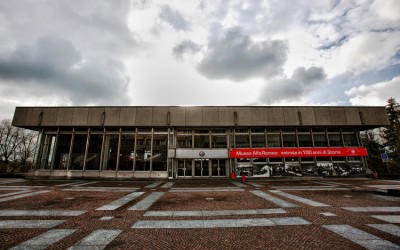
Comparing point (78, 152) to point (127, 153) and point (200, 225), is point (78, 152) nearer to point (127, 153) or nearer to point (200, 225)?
point (127, 153)

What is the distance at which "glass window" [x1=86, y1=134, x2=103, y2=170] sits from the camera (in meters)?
25.1

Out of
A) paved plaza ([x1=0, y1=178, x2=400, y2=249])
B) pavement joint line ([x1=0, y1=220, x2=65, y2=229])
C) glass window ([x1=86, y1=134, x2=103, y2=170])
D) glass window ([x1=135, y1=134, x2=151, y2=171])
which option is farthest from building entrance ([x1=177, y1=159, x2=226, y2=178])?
pavement joint line ([x1=0, y1=220, x2=65, y2=229])

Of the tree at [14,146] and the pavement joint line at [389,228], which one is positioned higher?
the tree at [14,146]

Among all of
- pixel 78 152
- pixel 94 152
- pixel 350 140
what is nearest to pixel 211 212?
pixel 94 152

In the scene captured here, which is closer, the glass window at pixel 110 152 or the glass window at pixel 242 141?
the glass window at pixel 110 152

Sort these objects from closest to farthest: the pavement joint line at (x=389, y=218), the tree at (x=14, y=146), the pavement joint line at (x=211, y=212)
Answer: the pavement joint line at (x=389, y=218)
the pavement joint line at (x=211, y=212)
the tree at (x=14, y=146)

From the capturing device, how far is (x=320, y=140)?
26328 millimetres

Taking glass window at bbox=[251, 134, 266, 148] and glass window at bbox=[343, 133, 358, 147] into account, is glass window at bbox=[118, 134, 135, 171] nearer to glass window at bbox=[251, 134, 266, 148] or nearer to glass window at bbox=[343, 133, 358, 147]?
glass window at bbox=[251, 134, 266, 148]

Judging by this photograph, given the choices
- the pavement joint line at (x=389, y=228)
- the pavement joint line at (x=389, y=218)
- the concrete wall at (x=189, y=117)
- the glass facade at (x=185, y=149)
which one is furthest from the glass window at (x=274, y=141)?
the pavement joint line at (x=389, y=228)

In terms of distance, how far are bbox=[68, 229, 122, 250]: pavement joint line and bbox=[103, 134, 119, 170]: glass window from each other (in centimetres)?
2094

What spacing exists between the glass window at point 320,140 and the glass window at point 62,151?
3440 centimetres

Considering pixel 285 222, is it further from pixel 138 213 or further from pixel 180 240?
pixel 138 213

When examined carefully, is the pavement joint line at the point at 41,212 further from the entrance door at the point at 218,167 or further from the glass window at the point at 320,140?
the glass window at the point at 320,140

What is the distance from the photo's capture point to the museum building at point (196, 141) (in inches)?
989
